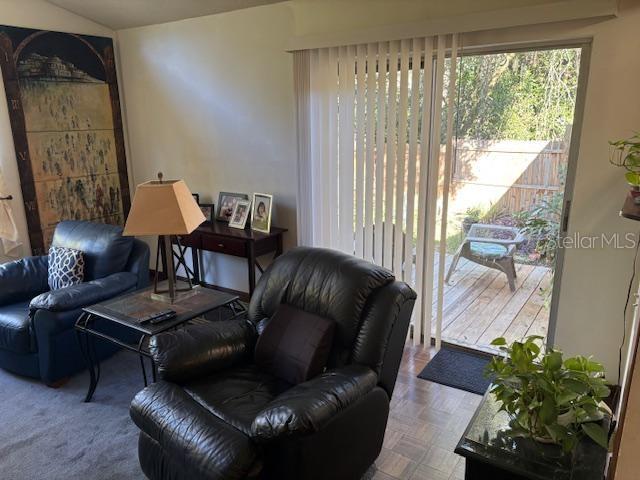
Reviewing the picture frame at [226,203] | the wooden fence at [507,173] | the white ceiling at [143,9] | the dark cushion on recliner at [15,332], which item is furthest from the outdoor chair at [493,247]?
the dark cushion on recliner at [15,332]

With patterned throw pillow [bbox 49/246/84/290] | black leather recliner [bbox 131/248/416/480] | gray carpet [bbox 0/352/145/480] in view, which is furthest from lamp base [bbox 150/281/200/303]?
patterned throw pillow [bbox 49/246/84/290]

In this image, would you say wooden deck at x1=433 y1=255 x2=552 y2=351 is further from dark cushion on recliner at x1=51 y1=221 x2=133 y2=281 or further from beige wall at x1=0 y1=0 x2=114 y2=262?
beige wall at x1=0 y1=0 x2=114 y2=262

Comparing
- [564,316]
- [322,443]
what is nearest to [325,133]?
[564,316]

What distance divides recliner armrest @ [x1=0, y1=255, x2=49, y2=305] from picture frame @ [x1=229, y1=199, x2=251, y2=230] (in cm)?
142

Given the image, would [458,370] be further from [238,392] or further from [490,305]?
[238,392]

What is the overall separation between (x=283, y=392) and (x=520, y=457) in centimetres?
100

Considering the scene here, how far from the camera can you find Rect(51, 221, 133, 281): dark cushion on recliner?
128 inches

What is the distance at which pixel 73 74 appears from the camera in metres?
4.20

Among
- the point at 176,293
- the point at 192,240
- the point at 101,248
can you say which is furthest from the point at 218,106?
the point at 176,293

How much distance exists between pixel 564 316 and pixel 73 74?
14.3 feet

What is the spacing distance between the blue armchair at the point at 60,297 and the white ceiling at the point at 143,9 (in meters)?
1.86

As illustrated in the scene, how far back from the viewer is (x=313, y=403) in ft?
5.65

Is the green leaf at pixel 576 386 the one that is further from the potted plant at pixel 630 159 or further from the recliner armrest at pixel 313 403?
the potted plant at pixel 630 159

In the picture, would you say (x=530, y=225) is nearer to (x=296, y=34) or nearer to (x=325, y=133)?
(x=325, y=133)
